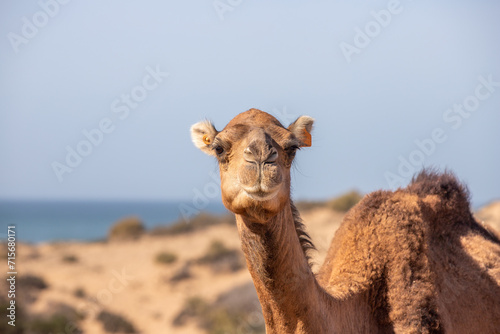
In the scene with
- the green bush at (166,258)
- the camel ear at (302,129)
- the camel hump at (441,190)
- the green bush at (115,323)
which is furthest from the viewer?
the green bush at (166,258)

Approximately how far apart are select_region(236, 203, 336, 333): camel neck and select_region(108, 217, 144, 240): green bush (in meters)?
33.8

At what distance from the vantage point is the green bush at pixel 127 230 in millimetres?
37906

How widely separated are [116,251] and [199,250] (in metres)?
5.49

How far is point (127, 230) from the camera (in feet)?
126

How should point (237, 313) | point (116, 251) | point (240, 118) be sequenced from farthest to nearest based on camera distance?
point (116, 251)
point (237, 313)
point (240, 118)

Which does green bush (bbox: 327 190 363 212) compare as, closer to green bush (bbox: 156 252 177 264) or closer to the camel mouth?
green bush (bbox: 156 252 177 264)

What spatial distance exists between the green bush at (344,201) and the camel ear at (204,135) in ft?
85.9

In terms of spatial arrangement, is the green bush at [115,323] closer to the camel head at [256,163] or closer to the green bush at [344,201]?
the green bush at [344,201]

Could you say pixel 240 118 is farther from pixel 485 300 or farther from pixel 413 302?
pixel 485 300

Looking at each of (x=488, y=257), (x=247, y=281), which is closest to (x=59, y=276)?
(x=247, y=281)

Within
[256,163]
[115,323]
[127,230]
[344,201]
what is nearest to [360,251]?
[256,163]

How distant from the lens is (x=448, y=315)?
548 centimetres

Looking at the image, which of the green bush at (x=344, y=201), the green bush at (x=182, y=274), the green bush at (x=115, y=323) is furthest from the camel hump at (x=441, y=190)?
the green bush at (x=344, y=201)

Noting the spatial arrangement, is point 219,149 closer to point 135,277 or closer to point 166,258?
point 135,277
